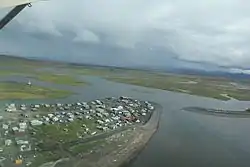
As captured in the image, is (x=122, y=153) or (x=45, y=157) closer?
(x=45, y=157)

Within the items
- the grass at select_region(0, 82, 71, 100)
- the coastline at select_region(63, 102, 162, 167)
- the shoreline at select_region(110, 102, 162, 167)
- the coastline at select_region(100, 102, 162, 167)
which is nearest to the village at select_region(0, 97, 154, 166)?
the shoreline at select_region(110, 102, 162, 167)

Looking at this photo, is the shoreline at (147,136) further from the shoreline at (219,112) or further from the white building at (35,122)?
the white building at (35,122)

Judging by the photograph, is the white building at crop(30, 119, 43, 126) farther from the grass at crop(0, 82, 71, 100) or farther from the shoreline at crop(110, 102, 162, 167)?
the grass at crop(0, 82, 71, 100)

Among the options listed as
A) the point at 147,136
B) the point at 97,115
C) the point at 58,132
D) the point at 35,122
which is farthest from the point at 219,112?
the point at 35,122

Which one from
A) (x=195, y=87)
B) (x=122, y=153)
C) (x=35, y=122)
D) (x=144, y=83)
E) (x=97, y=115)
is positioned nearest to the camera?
(x=122, y=153)

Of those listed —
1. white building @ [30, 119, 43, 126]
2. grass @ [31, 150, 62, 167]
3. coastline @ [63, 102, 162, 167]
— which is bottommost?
coastline @ [63, 102, 162, 167]

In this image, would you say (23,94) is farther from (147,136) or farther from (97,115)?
(147,136)

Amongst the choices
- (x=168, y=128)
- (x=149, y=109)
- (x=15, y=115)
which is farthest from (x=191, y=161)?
(x=149, y=109)

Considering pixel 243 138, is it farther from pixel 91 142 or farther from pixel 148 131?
pixel 91 142
